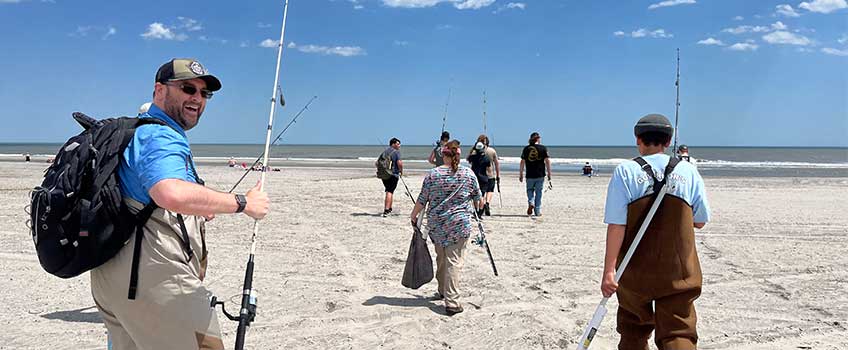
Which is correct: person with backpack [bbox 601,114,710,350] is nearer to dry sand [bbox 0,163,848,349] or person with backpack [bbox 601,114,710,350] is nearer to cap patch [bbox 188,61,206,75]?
dry sand [bbox 0,163,848,349]

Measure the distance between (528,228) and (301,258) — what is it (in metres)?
4.37

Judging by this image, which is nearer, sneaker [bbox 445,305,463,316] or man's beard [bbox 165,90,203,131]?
man's beard [bbox 165,90,203,131]

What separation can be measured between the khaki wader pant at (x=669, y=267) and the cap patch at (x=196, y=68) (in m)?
2.38

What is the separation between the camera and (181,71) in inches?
99.3

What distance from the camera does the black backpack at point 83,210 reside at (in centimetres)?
223

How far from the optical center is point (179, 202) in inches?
86.3

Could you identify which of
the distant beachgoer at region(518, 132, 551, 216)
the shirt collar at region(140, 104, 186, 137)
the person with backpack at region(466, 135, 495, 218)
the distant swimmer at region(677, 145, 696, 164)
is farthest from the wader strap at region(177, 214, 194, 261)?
the distant beachgoer at region(518, 132, 551, 216)

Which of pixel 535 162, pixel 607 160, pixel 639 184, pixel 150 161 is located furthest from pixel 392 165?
pixel 607 160

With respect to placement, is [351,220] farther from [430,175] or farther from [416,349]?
[416,349]

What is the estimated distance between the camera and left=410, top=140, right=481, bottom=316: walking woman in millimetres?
5578

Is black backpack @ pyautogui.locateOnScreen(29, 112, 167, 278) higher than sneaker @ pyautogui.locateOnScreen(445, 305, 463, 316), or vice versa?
black backpack @ pyautogui.locateOnScreen(29, 112, 167, 278)

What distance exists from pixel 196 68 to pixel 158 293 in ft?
3.09

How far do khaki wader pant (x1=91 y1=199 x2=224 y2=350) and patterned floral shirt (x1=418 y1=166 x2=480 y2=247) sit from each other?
3.31 metres

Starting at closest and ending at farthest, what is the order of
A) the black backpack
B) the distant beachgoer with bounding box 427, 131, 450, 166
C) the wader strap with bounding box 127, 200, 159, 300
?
1. the black backpack
2. the wader strap with bounding box 127, 200, 159, 300
3. the distant beachgoer with bounding box 427, 131, 450, 166
